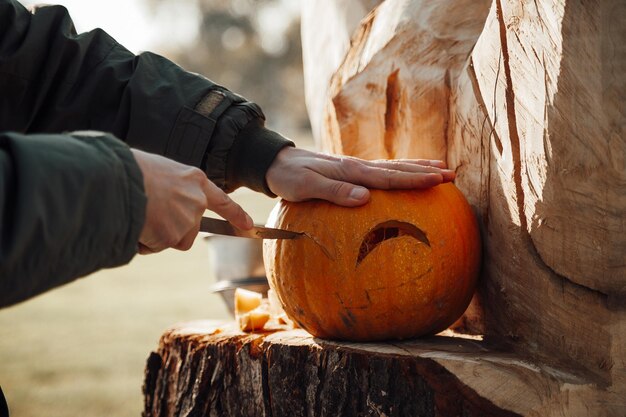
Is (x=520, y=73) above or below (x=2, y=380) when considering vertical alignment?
above

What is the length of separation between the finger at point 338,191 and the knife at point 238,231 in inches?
4.2

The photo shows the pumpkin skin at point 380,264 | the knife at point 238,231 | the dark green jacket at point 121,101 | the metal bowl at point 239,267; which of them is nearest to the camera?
the knife at point 238,231

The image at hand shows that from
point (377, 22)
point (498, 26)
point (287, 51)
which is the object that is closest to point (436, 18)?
point (377, 22)

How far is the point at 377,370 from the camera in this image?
157 centimetres

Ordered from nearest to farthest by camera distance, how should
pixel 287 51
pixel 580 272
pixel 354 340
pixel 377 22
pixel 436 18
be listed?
→ 1. pixel 580 272
2. pixel 354 340
3. pixel 436 18
4. pixel 377 22
5. pixel 287 51

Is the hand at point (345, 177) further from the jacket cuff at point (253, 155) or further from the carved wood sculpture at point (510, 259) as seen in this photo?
the carved wood sculpture at point (510, 259)

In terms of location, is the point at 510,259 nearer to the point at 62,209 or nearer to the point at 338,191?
the point at 338,191

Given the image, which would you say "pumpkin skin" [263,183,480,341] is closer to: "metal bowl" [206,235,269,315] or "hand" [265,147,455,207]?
"hand" [265,147,455,207]

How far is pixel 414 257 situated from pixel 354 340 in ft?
0.82

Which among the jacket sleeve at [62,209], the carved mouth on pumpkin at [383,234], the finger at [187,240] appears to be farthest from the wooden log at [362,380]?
the jacket sleeve at [62,209]

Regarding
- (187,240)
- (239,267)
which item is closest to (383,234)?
(187,240)

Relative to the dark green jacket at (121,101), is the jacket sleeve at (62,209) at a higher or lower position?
lower

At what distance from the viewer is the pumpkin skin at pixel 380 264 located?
1.65 metres

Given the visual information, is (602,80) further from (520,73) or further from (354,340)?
(354,340)
